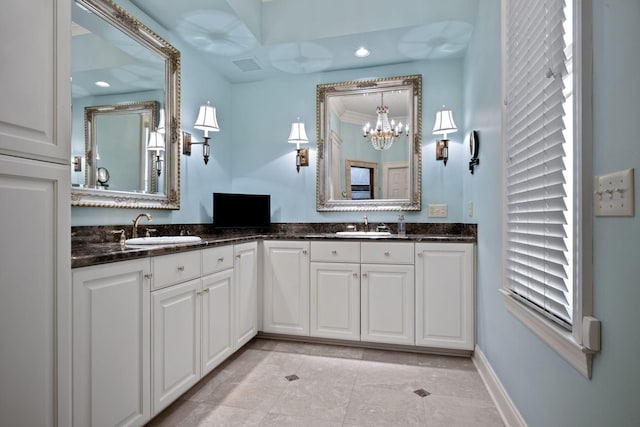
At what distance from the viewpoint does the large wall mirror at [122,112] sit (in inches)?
74.4

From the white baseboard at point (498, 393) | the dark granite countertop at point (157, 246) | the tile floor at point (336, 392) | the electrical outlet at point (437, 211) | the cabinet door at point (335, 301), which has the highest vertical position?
the electrical outlet at point (437, 211)

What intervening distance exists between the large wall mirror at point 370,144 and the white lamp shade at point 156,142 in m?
1.39

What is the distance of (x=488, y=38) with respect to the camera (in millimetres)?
2055

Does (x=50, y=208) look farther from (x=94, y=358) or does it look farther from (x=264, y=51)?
(x=264, y=51)

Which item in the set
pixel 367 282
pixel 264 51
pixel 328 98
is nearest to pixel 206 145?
pixel 264 51

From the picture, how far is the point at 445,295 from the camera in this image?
2496 mm

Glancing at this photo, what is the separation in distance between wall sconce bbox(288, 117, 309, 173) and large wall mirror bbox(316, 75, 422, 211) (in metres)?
0.14


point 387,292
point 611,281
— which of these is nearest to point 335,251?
point 387,292

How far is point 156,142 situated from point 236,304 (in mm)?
1311

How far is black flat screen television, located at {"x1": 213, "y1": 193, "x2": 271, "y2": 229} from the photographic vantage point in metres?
3.03

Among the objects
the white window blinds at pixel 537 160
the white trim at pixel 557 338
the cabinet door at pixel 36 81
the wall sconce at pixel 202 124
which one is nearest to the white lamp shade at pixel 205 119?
the wall sconce at pixel 202 124

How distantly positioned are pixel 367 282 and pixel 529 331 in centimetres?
133

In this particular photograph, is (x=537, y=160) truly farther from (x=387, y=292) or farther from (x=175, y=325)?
(x=175, y=325)

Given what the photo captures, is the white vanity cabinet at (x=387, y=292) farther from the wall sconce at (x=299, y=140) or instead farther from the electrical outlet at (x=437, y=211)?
the wall sconce at (x=299, y=140)
